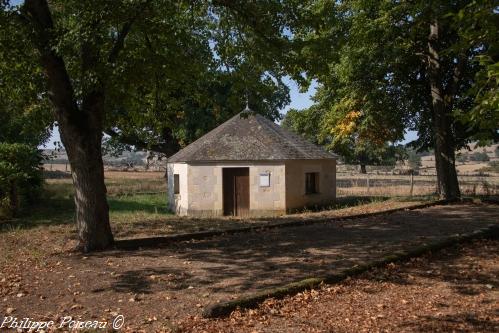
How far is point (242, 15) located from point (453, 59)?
1397cm

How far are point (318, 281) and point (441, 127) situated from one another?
49.5ft

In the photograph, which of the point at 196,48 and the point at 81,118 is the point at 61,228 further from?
the point at 196,48

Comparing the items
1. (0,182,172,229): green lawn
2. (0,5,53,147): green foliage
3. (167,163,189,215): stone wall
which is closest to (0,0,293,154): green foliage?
(0,5,53,147): green foliage

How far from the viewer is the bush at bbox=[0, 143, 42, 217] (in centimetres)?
1636

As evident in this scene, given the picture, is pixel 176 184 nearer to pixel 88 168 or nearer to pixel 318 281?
pixel 88 168

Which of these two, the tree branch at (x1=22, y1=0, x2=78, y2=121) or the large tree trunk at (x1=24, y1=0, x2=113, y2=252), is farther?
the large tree trunk at (x1=24, y1=0, x2=113, y2=252)

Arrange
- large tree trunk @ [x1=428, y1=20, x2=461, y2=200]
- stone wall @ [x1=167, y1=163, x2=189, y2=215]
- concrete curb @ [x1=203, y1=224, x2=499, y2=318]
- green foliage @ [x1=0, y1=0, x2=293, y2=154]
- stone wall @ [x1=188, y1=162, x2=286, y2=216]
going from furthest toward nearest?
stone wall @ [x1=167, y1=163, x2=189, y2=215], stone wall @ [x1=188, y1=162, x2=286, y2=216], large tree trunk @ [x1=428, y1=20, x2=461, y2=200], green foliage @ [x1=0, y1=0, x2=293, y2=154], concrete curb @ [x1=203, y1=224, x2=499, y2=318]

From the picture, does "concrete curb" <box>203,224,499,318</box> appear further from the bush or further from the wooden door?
the bush

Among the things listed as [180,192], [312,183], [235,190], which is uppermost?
[312,183]

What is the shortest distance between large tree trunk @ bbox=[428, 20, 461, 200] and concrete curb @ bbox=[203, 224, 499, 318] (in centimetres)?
967

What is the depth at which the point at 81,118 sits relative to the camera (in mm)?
10102

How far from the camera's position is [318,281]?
7047 mm

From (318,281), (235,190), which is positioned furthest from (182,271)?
(235,190)

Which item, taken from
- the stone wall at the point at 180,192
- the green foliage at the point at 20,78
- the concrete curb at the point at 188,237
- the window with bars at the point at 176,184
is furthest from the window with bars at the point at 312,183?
the green foliage at the point at 20,78
